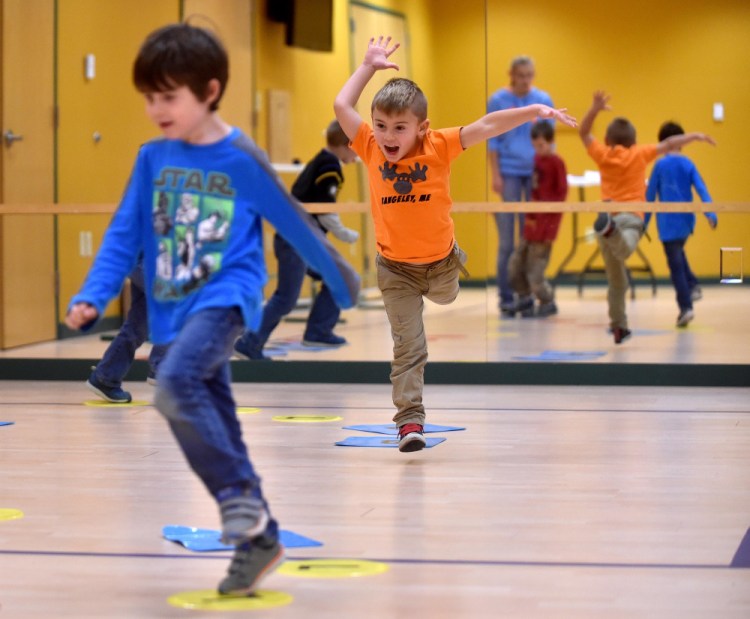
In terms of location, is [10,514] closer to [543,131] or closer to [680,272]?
[680,272]

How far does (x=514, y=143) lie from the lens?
8.25 m

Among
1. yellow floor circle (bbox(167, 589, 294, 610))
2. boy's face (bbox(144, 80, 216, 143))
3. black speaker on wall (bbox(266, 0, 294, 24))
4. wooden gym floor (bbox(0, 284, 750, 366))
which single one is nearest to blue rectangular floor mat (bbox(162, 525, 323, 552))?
yellow floor circle (bbox(167, 589, 294, 610))

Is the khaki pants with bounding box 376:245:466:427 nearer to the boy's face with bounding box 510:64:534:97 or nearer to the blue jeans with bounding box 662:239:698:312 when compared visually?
the blue jeans with bounding box 662:239:698:312

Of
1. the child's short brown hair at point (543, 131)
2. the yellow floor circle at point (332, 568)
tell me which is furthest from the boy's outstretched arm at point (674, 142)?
the yellow floor circle at point (332, 568)

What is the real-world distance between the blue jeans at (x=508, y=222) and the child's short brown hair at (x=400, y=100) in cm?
291

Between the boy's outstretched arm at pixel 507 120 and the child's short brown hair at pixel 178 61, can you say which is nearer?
the child's short brown hair at pixel 178 61

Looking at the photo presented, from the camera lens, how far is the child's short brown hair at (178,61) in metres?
2.79

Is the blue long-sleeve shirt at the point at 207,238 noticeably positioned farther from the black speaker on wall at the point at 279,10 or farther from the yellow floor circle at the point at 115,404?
the black speaker on wall at the point at 279,10

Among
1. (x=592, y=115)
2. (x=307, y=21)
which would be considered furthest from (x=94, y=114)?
(x=592, y=115)

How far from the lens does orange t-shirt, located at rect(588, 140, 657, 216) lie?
744 centimetres

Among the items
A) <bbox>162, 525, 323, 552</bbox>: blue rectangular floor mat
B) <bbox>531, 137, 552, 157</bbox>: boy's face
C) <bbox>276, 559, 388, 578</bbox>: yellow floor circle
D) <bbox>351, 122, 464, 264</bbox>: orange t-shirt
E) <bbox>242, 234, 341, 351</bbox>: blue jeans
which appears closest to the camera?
<bbox>276, 559, 388, 578</bbox>: yellow floor circle

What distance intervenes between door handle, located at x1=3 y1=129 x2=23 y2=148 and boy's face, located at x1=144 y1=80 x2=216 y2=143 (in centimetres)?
515

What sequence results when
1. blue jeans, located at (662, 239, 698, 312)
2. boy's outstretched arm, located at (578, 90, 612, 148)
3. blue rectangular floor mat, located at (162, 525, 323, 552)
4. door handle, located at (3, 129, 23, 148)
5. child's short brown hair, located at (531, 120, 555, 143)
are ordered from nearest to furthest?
blue rectangular floor mat, located at (162, 525, 323, 552)
boy's outstretched arm, located at (578, 90, 612, 148)
blue jeans, located at (662, 239, 698, 312)
door handle, located at (3, 129, 23, 148)
child's short brown hair, located at (531, 120, 555, 143)

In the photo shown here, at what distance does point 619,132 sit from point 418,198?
3.65m
